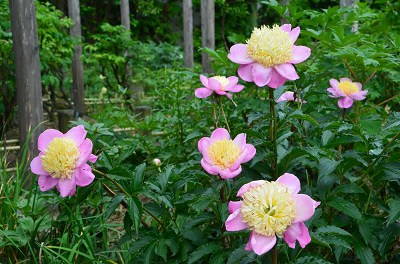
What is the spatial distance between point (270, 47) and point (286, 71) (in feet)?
0.20

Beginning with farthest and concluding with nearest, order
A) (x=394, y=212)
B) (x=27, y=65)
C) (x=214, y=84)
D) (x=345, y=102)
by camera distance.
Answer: (x=27, y=65) < (x=345, y=102) < (x=214, y=84) < (x=394, y=212)

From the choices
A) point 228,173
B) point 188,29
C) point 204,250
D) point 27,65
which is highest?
point 188,29

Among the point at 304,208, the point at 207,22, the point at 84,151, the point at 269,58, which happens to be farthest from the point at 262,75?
the point at 207,22

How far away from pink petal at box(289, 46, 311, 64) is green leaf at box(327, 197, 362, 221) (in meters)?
0.37

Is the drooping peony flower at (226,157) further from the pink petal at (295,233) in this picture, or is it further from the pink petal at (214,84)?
the pink petal at (214,84)

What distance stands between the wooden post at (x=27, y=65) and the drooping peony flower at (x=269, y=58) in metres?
2.02

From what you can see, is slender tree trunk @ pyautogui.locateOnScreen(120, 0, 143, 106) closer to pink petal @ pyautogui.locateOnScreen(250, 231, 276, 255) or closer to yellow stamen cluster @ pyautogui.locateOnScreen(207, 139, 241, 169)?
yellow stamen cluster @ pyautogui.locateOnScreen(207, 139, 241, 169)

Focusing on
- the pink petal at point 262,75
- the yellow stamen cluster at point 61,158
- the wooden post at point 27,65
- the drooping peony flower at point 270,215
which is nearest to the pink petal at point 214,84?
the pink petal at point 262,75

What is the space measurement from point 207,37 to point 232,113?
141 inches

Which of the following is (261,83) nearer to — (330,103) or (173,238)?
(173,238)

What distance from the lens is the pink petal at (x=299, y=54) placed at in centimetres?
110

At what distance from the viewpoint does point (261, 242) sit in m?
0.85

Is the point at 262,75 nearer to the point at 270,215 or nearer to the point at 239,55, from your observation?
the point at 239,55

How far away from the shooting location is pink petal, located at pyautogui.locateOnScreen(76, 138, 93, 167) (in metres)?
1.11
